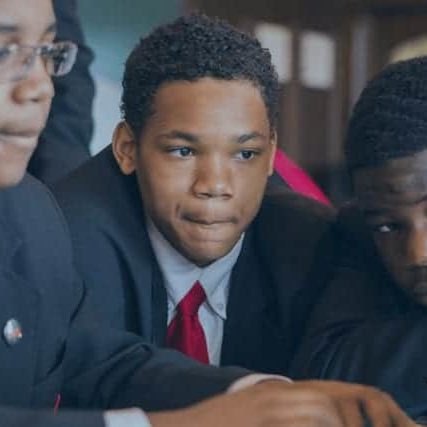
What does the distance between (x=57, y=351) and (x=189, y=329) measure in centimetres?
22

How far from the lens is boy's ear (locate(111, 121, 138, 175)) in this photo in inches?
55.3

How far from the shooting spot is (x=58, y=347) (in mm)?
1219

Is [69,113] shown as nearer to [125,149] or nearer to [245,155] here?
[125,149]

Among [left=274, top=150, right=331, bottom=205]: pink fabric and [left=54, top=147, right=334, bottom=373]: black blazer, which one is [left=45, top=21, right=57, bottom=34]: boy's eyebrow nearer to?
[left=54, top=147, right=334, bottom=373]: black blazer

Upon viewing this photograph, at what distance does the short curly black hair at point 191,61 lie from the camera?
1.35 metres

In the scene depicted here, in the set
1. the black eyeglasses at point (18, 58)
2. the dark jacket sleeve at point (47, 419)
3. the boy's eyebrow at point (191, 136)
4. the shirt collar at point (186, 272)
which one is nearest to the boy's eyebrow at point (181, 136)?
the boy's eyebrow at point (191, 136)

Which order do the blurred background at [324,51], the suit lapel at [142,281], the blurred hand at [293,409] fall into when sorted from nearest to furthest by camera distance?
the blurred hand at [293,409] < the suit lapel at [142,281] < the blurred background at [324,51]

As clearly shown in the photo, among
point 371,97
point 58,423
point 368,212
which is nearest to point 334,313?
point 368,212

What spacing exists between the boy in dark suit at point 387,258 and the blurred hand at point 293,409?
274mm

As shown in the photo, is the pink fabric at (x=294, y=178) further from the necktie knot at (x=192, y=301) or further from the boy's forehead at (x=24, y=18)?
the boy's forehead at (x=24, y=18)

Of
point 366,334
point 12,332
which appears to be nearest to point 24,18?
point 12,332

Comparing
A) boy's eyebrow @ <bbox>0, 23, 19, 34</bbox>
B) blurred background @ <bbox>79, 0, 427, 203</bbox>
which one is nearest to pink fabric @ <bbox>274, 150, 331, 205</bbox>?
boy's eyebrow @ <bbox>0, 23, 19, 34</bbox>

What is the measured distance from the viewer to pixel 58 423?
0.95 metres

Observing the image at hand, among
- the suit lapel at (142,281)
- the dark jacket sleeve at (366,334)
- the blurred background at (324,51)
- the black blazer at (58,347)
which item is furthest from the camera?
the blurred background at (324,51)
